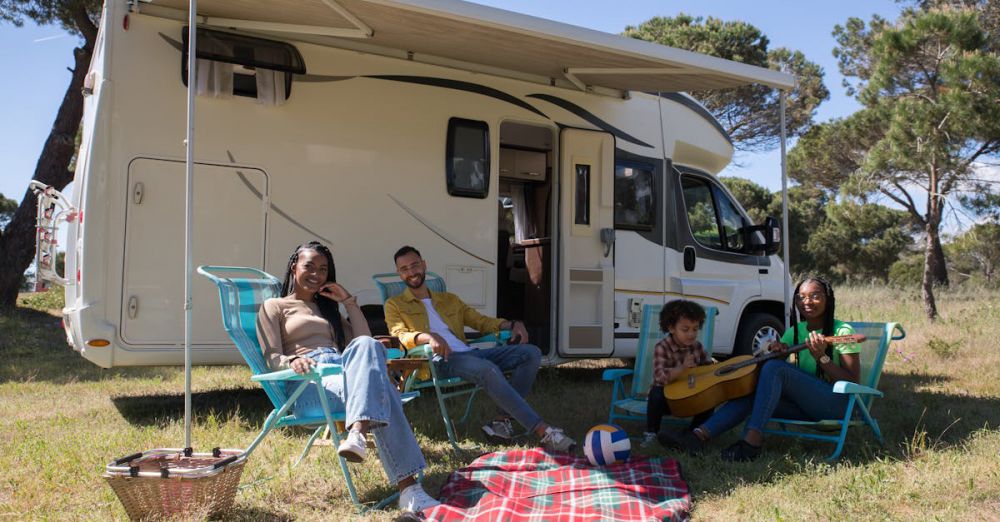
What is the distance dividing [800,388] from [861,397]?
12.3 inches

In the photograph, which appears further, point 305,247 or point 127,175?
point 127,175

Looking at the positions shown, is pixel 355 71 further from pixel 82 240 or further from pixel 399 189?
pixel 82 240

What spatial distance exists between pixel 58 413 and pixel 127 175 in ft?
5.60

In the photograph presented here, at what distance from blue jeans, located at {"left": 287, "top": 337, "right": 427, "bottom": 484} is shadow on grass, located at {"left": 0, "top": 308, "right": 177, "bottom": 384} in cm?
425

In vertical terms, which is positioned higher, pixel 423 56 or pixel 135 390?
pixel 423 56

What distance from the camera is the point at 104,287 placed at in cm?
418

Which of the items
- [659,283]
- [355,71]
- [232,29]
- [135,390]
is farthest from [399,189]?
[135,390]

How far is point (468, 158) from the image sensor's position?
5.26 m

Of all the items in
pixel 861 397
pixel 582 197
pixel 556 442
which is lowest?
pixel 556 442

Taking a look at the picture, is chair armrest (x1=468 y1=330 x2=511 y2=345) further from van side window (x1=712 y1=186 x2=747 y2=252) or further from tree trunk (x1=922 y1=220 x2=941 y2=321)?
tree trunk (x1=922 y1=220 x2=941 y2=321)

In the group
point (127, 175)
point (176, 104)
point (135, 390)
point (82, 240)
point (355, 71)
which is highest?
point (355, 71)

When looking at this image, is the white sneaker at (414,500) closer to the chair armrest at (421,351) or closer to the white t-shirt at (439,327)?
the chair armrest at (421,351)

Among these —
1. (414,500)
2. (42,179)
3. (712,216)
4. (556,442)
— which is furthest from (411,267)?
(42,179)

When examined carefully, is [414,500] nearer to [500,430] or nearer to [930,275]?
[500,430]
